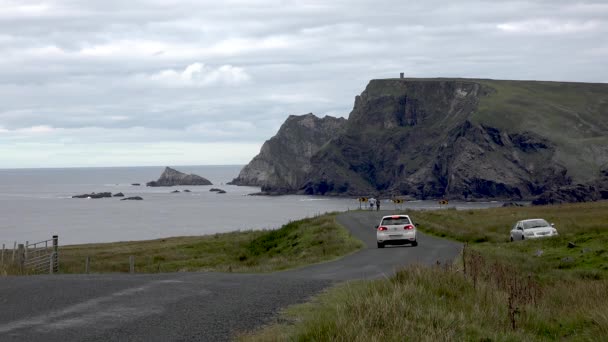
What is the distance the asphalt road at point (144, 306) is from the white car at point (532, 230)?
16769mm

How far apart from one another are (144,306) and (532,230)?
26.2m

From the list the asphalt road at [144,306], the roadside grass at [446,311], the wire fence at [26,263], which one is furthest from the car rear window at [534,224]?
the wire fence at [26,263]

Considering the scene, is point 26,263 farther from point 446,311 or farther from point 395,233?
→ point 446,311

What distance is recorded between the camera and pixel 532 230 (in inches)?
1427

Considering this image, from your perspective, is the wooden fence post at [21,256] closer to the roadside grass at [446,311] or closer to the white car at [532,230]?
the roadside grass at [446,311]

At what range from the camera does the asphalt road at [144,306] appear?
36.3 ft

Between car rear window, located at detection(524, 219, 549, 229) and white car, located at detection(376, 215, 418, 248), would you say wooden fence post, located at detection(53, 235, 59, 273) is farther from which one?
car rear window, located at detection(524, 219, 549, 229)

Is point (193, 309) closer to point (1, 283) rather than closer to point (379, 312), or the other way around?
point (379, 312)

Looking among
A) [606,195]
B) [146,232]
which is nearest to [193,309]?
[146,232]

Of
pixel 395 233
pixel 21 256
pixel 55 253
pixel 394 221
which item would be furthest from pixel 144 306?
pixel 394 221

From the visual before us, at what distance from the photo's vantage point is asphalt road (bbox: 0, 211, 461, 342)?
11.1 metres

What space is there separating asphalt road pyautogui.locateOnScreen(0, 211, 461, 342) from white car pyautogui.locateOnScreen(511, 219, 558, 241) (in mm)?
16769

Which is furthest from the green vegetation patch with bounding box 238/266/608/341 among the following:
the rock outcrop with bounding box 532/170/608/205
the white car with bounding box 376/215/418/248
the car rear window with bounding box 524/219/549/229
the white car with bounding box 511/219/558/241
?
the rock outcrop with bounding box 532/170/608/205

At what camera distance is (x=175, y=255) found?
56.3 metres
